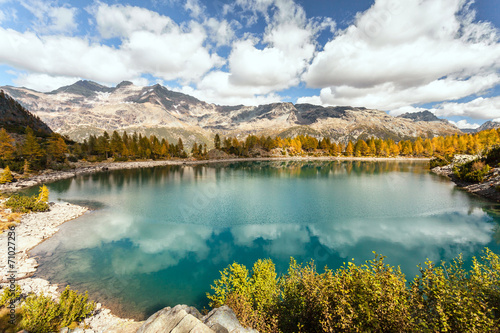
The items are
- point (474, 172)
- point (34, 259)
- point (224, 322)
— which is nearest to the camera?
point (224, 322)

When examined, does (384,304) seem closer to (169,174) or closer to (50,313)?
(50,313)

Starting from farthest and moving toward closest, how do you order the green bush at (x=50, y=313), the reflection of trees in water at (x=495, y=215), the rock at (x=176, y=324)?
the reflection of trees in water at (x=495, y=215), the green bush at (x=50, y=313), the rock at (x=176, y=324)

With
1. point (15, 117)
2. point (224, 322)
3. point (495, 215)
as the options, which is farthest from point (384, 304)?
point (15, 117)

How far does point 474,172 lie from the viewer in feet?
238

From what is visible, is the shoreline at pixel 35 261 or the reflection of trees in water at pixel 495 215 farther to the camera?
the reflection of trees in water at pixel 495 215

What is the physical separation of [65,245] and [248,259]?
29.0 metres

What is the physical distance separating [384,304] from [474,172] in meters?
95.0

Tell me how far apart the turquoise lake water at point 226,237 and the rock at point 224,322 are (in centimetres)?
855

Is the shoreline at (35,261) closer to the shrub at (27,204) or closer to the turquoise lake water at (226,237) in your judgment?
the turquoise lake water at (226,237)

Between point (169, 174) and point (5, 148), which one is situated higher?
point (5, 148)

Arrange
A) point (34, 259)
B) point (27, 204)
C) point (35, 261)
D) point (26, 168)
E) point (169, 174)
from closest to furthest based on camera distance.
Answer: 1. point (35, 261)
2. point (34, 259)
3. point (27, 204)
4. point (26, 168)
5. point (169, 174)

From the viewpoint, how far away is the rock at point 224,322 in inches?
503

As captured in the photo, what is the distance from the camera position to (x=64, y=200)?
5825cm

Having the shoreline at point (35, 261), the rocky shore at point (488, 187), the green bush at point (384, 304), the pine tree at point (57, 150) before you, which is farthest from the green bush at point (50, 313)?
the pine tree at point (57, 150)
